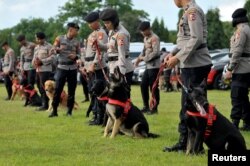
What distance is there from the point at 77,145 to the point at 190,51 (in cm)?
219

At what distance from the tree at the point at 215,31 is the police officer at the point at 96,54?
3967 centimetres

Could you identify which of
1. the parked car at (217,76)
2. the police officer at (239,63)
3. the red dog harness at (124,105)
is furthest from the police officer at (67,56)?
the parked car at (217,76)

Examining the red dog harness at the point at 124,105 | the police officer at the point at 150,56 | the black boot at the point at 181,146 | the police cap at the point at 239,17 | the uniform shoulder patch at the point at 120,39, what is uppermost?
the police cap at the point at 239,17

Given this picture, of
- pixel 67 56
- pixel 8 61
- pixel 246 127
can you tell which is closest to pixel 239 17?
pixel 246 127

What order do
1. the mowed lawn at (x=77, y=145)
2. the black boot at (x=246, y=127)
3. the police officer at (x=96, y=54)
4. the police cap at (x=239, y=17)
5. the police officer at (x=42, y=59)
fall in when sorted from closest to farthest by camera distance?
the mowed lawn at (x=77, y=145) < the police cap at (x=239, y=17) < the black boot at (x=246, y=127) < the police officer at (x=96, y=54) < the police officer at (x=42, y=59)

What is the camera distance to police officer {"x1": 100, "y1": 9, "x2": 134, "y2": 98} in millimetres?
8516

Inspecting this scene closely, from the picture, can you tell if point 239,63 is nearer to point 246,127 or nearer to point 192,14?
point 246,127

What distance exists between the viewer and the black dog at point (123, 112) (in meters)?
8.28

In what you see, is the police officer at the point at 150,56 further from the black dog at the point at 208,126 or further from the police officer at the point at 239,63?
the black dog at the point at 208,126

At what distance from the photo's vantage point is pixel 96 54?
10211 mm

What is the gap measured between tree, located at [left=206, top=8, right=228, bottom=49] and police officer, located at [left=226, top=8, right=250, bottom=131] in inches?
1601

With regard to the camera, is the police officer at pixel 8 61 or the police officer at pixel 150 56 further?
the police officer at pixel 8 61

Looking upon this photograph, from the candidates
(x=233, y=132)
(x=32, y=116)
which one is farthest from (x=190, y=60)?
(x=32, y=116)

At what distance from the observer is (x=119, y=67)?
8500mm
